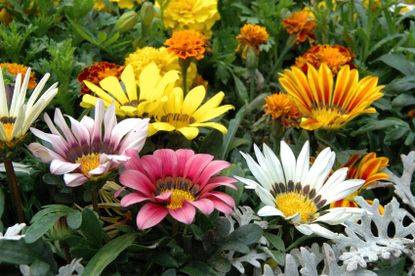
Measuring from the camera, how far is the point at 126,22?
1.38m

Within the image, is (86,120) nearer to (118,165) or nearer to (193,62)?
(118,165)

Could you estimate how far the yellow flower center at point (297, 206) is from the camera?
3.11ft

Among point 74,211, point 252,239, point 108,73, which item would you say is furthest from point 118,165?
point 108,73

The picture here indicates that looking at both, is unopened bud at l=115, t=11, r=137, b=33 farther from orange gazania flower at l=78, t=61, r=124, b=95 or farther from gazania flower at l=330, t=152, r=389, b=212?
gazania flower at l=330, t=152, r=389, b=212

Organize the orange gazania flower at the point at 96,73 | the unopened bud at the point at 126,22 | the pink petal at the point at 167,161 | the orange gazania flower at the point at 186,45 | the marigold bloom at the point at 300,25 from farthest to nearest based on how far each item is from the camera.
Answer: the marigold bloom at the point at 300,25, the unopened bud at the point at 126,22, the orange gazania flower at the point at 186,45, the orange gazania flower at the point at 96,73, the pink petal at the point at 167,161

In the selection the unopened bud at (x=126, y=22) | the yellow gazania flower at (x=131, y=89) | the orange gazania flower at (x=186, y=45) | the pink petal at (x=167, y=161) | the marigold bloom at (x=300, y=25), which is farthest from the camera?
the marigold bloom at (x=300, y=25)

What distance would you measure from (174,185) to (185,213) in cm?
11

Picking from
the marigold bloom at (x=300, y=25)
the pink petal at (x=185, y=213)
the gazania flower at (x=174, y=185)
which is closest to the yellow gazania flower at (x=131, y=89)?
the gazania flower at (x=174, y=185)

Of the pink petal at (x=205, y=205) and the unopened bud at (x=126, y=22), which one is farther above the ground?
the unopened bud at (x=126, y=22)

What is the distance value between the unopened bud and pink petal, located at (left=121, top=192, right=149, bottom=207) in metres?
0.65

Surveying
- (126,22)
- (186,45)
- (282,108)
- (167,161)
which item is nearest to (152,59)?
(186,45)

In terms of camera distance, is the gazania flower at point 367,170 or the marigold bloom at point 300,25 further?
the marigold bloom at point 300,25

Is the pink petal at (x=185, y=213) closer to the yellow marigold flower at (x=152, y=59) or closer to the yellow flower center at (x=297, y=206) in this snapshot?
the yellow flower center at (x=297, y=206)

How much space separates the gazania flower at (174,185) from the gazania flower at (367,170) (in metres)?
0.31
